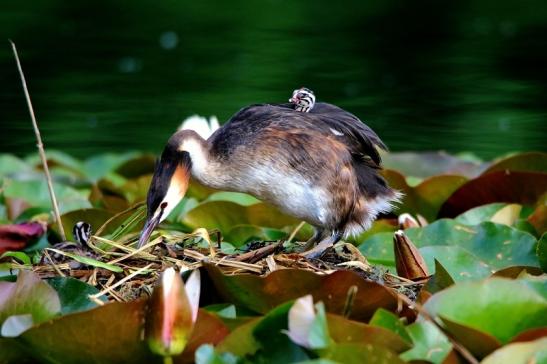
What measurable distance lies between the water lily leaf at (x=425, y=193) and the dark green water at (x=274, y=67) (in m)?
2.12

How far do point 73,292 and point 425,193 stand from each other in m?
2.16

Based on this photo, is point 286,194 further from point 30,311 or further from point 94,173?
point 94,173

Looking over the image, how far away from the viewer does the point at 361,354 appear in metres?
2.63

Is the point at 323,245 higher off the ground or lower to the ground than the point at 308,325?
lower

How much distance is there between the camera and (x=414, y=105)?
824cm

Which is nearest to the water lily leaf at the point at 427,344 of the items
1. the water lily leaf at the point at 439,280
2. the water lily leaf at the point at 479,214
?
the water lily leaf at the point at 439,280

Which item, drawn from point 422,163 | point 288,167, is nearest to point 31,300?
point 288,167

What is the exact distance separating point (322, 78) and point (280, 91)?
2.25 feet

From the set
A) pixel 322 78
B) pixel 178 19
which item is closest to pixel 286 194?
pixel 322 78

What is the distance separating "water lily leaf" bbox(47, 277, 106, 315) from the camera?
3.21 metres

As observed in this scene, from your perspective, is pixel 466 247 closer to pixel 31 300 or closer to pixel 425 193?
pixel 425 193

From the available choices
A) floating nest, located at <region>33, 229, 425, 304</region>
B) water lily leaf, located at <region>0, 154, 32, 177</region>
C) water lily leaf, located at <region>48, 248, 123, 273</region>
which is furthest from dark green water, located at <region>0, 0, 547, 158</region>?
water lily leaf, located at <region>48, 248, 123, 273</region>

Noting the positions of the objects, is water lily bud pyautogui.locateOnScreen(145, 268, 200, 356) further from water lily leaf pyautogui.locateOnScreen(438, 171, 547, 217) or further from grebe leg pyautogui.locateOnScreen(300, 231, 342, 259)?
water lily leaf pyautogui.locateOnScreen(438, 171, 547, 217)

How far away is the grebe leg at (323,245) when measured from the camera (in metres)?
3.68
